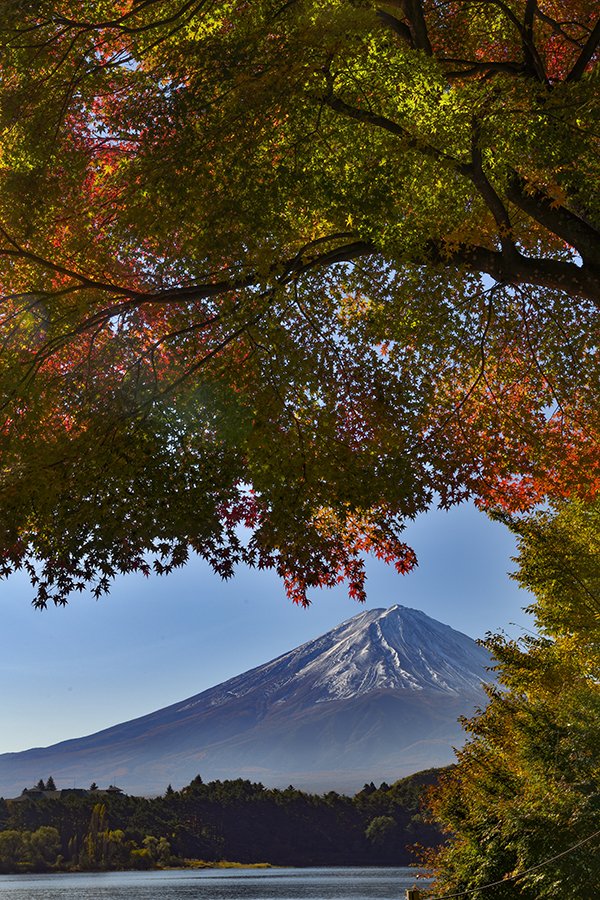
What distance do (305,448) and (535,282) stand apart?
9.64 ft

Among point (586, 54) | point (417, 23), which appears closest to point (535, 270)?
point (586, 54)

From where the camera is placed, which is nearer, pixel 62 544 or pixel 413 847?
pixel 62 544

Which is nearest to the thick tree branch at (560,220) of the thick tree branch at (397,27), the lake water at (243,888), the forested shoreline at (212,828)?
the thick tree branch at (397,27)

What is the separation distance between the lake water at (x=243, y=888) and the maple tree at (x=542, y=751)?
93214mm

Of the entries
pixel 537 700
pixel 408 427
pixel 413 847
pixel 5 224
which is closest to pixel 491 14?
pixel 408 427

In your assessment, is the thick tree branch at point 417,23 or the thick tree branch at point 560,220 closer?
the thick tree branch at point 417,23

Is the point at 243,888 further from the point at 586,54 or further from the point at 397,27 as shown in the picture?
the point at 586,54

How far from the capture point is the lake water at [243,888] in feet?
380

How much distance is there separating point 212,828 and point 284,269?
444 ft

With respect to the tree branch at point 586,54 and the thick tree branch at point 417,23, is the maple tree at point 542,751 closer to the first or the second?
the tree branch at point 586,54

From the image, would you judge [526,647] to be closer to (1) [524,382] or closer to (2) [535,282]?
(1) [524,382]

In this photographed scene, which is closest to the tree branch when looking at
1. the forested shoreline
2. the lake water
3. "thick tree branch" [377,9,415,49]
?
"thick tree branch" [377,9,415,49]

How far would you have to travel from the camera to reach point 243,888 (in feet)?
454

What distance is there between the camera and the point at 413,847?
56.5 ft
